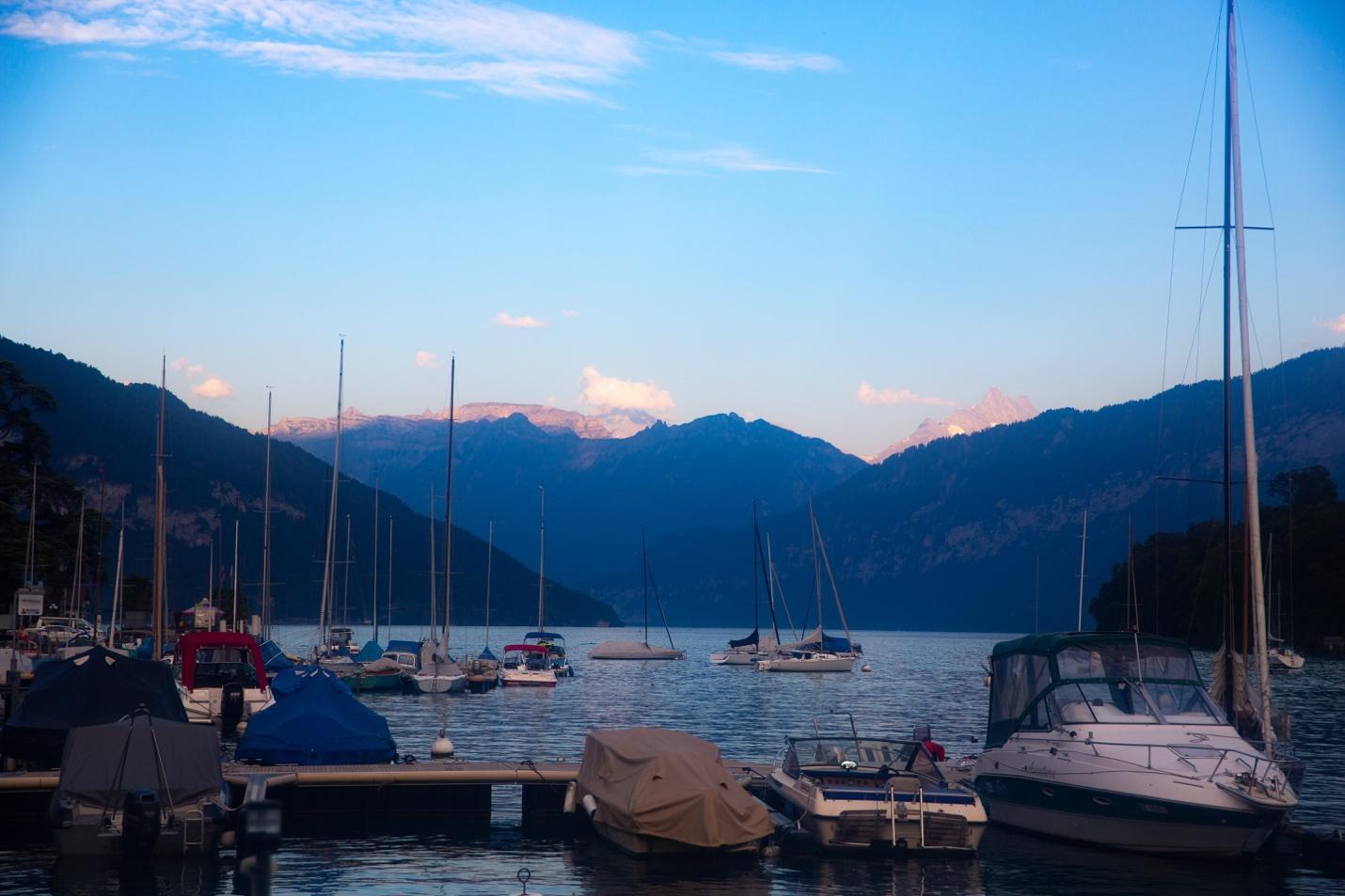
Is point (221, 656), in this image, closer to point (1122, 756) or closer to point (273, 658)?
point (273, 658)

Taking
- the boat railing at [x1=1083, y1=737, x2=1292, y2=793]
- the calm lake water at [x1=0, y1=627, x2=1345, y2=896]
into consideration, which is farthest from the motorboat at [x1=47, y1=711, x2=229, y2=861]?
the boat railing at [x1=1083, y1=737, x2=1292, y2=793]

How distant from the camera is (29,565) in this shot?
252ft

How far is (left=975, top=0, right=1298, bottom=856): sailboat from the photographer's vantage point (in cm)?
2622

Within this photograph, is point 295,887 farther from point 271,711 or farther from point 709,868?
point 271,711

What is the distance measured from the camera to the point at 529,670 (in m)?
87.1

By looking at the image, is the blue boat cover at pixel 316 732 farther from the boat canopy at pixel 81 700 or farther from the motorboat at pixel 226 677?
the motorboat at pixel 226 677

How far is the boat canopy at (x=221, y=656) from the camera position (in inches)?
1875

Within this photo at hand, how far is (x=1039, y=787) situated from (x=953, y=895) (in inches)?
191

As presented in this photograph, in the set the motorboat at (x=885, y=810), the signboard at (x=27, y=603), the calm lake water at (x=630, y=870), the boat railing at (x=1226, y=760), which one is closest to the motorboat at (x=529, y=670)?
the signboard at (x=27, y=603)

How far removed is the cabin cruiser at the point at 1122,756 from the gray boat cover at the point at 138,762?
16876mm

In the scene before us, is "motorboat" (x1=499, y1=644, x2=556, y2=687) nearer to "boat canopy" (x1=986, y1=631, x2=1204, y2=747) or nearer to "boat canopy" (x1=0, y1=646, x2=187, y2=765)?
"boat canopy" (x1=0, y1=646, x2=187, y2=765)

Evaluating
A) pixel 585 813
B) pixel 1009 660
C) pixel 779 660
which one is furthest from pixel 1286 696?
pixel 585 813

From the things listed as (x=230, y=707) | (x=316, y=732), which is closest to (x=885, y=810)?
(x=316, y=732)

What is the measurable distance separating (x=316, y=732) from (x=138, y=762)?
8.56 meters
